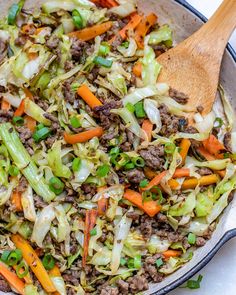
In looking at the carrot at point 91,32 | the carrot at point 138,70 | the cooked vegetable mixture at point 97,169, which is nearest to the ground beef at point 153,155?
the cooked vegetable mixture at point 97,169

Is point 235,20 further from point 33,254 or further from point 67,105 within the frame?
point 33,254

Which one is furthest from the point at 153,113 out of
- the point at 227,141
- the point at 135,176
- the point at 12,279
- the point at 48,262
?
the point at 12,279

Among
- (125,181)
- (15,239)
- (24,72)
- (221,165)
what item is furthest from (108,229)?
(24,72)

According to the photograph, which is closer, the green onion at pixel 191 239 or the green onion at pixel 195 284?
the green onion at pixel 191 239

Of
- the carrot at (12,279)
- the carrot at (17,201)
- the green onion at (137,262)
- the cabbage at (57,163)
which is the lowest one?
the carrot at (12,279)

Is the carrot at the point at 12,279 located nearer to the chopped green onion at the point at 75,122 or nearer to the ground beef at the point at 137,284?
the ground beef at the point at 137,284

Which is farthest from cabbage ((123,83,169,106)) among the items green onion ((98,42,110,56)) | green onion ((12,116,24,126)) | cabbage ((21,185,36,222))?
cabbage ((21,185,36,222))
